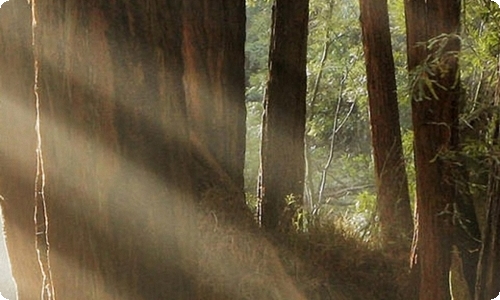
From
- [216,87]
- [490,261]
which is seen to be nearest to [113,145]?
[216,87]

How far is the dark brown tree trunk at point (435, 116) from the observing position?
10.0ft

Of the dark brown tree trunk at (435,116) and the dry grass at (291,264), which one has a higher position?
the dark brown tree trunk at (435,116)

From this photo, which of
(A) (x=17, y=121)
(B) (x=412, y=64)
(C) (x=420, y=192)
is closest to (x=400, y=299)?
(C) (x=420, y=192)

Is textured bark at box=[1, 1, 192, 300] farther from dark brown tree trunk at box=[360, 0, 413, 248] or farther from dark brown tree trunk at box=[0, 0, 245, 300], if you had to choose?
dark brown tree trunk at box=[360, 0, 413, 248]

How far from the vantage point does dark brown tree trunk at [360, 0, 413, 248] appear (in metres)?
4.18

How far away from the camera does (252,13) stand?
5.09 meters

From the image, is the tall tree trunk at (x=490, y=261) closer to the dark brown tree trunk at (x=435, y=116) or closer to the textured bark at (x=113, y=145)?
the dark brown tree trunk at (x=435, y=116)

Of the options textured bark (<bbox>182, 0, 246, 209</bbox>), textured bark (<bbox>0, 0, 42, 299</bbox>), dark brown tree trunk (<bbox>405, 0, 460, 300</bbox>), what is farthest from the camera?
textured bark (<bbox>0, 0, 42, 299</bbox>)

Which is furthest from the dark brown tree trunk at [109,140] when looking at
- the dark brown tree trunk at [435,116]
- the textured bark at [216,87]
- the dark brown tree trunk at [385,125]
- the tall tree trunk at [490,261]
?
the dark brown tree trunk at [385,125]

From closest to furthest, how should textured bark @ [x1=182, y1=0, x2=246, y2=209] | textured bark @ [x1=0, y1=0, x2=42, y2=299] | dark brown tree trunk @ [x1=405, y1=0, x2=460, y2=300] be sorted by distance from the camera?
1. textured bark @ [x1=182, y1=0, x2=246, y2=209]
2. dark brown tree trunk @ [x1=405, y1=0, x2=460, y2=300]
3. textured bark @ [x1=0, y1=0, x2=42, y2=299]

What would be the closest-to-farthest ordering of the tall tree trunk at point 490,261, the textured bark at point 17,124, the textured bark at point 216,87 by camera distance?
1. the textured bark at point 216,87
2. the tall tree trunk at point 490,261
3. the textured bark at point 17,124

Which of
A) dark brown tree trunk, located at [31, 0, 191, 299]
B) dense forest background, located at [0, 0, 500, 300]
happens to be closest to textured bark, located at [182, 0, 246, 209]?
dense forest background, located at [0, 0, 500, 300]

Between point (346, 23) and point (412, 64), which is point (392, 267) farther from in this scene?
point (346, 23)

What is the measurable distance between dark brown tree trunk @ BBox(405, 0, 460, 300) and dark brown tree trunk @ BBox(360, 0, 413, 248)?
0.82 meters
